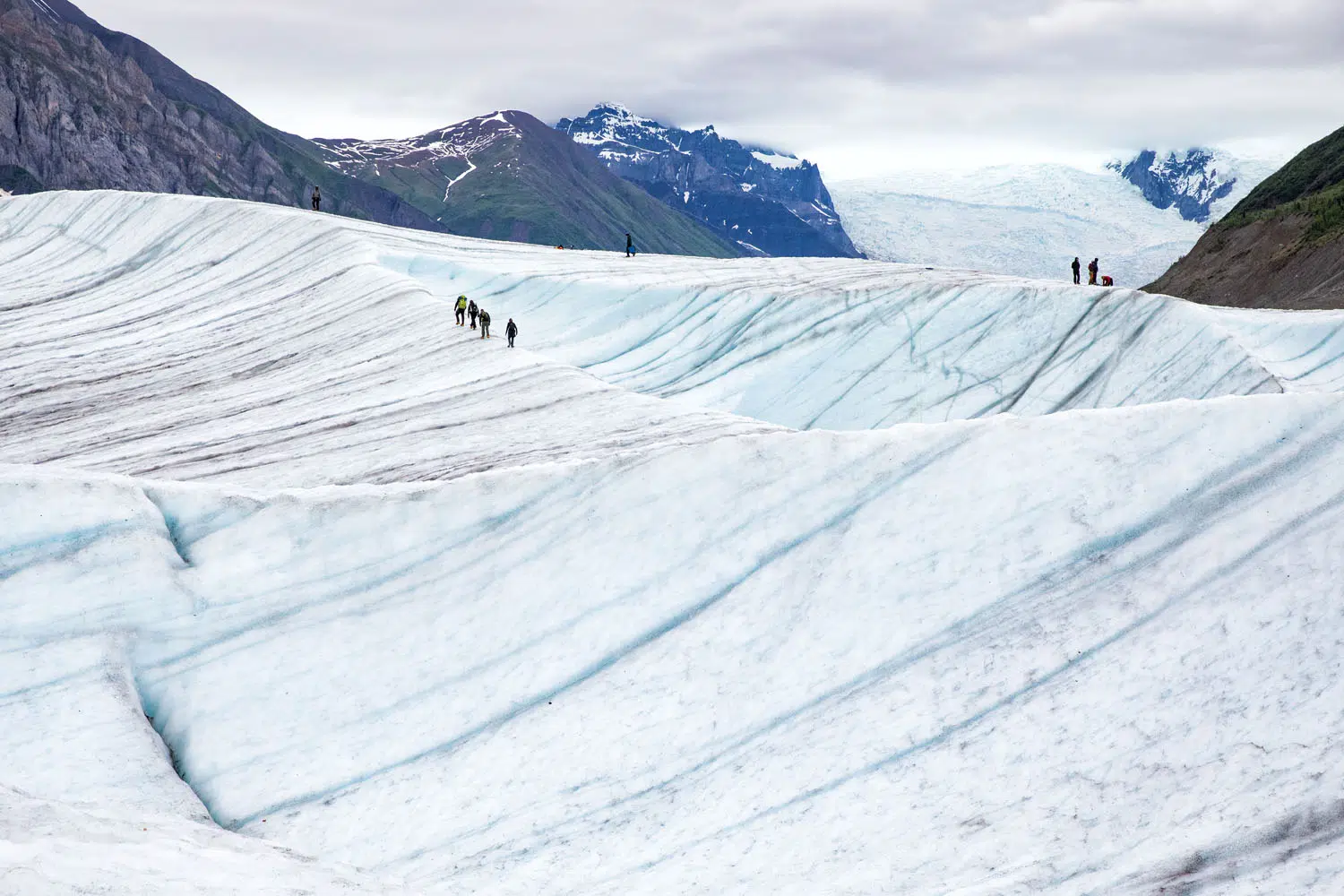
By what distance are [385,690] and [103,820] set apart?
342 cm

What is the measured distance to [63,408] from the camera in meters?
26.5

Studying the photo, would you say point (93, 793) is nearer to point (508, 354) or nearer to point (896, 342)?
point (508, 354)

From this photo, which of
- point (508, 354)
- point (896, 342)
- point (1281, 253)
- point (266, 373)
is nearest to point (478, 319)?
point (508, 354)

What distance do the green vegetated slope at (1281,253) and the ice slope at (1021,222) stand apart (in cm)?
6793

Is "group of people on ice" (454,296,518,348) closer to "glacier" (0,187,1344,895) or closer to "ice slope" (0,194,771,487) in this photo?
"ice slope" (0,194,771,487)

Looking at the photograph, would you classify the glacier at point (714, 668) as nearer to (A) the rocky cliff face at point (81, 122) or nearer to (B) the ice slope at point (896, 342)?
(B) the ice slope at point (896, 342)

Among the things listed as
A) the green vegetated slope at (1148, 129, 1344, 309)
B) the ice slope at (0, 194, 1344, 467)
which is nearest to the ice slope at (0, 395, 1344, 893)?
the ice slope at (0, 194, 1344, 467)

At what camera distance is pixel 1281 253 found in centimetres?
5150

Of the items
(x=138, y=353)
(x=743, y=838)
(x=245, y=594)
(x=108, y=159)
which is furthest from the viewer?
(x=108, y=159)

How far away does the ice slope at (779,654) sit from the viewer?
920 cm

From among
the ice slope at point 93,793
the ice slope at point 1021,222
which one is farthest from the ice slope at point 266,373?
the ice slope at point 1021,222

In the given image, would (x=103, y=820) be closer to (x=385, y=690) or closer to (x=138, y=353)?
(x=385, y=690)

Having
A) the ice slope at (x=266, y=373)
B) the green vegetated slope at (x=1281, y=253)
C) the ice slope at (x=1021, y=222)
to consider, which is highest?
the ice slope at (x=1021, y=222)

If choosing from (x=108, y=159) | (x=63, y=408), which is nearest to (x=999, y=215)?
(x=108, y=159)
